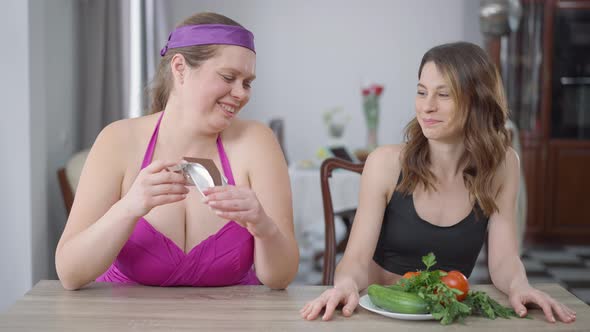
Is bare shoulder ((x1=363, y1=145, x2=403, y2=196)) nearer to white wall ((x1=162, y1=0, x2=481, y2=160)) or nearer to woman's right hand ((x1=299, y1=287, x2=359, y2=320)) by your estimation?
woman's right hand ((x1=299, y1=287, x2=359, y2=320))

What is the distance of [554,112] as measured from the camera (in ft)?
22.2

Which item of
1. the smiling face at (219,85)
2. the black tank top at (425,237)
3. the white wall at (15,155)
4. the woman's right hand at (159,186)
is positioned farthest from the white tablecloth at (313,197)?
the woman's right hand at (159,186)

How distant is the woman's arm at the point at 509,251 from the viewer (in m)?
1.77

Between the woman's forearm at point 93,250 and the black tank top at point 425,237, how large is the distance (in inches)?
33.3

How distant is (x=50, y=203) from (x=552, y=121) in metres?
4.86

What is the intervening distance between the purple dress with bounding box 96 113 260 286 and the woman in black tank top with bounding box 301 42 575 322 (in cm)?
30

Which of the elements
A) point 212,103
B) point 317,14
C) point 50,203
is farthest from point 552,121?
point 212,103

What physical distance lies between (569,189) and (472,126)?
4947 mm

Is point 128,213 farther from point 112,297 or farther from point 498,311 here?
point 498,311

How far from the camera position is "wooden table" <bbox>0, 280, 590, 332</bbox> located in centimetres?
160

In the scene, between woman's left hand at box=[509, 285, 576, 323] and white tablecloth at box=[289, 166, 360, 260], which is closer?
woman's left hand at box=[509, 285, 576, 323]

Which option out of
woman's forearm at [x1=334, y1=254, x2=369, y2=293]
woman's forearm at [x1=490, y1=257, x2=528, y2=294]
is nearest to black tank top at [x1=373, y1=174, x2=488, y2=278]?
woman's forearm at [x1=490, y1=257, x2=528, y2=294]

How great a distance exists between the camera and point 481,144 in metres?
2.22

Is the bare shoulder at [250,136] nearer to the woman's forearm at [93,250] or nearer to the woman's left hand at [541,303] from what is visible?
the woman's forearm at [93,250]
